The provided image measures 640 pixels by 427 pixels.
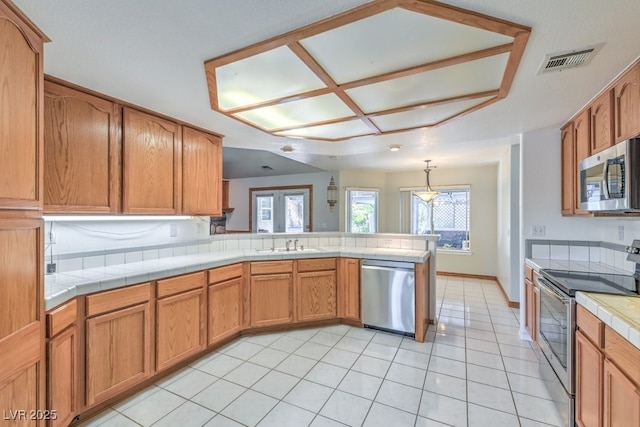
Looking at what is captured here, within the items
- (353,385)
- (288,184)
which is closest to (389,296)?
(353,385)

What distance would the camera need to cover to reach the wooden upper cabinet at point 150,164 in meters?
2.28

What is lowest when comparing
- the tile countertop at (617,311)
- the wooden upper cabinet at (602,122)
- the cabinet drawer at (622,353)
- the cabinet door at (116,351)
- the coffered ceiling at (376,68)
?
the cabinet door at (116,351)

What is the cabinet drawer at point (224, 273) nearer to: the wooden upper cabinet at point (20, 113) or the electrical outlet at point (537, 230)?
the wooden upper cabinet at point (20, 113)

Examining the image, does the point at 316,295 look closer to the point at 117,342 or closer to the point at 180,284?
the point at 180,284

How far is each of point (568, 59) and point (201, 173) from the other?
296 cm

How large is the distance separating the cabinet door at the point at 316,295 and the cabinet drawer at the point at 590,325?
2.15 metres

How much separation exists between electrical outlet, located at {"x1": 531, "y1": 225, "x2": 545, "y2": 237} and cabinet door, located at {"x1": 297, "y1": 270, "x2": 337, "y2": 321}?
2147 millimetres

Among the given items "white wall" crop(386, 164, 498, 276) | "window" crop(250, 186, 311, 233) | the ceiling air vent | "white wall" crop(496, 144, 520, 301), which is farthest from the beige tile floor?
"window" crop(250, 186, 311, 233)

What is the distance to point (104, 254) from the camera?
2.35 m

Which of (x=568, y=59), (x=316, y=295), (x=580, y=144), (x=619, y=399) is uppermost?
(x=568, y=59)

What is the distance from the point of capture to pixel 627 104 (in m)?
1.77

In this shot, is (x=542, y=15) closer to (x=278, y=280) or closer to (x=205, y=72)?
(x=205, y=72)

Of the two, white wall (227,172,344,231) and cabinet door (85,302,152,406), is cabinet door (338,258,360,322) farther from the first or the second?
white wall (227,172,344,231)

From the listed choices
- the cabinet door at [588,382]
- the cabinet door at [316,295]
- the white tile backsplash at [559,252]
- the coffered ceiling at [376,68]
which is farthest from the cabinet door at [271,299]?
the white tile backsplash at [559,252]
